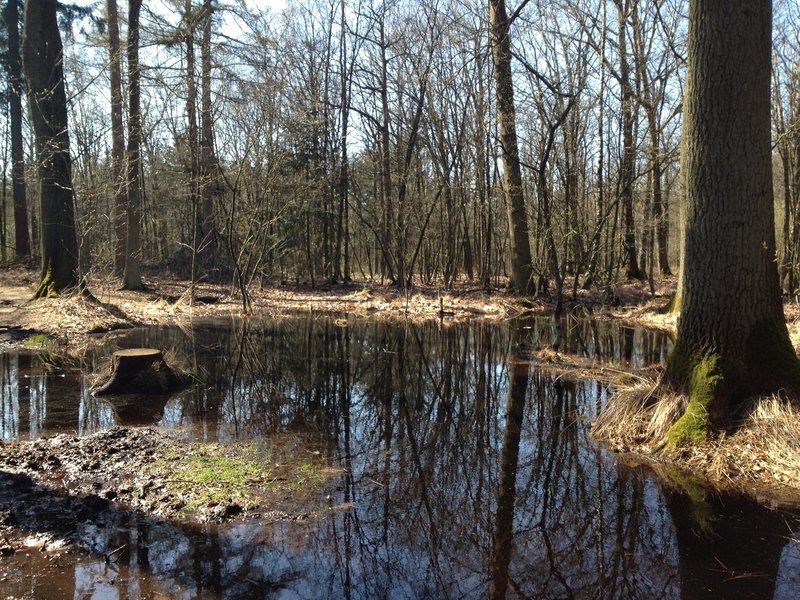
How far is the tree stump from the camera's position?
25.4ft

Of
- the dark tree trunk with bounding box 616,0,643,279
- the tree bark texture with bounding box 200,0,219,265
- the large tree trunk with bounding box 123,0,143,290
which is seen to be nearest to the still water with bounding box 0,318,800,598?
the dark tree trunk with bounding box 616,0,643,279

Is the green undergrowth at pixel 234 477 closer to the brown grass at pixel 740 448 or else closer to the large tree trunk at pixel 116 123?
the brown grass at pixel 740 448

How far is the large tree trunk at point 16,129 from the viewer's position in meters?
23.2

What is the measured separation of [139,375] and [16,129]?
2158 centimetres

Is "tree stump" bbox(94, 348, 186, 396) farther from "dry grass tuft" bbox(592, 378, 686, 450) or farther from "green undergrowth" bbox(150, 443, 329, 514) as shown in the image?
"dry grass tuft" bbox(592, 378, 686, 450)

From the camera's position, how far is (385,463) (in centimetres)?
535

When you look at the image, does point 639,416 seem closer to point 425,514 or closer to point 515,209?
point 425,514

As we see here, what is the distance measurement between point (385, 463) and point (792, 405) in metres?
3.68

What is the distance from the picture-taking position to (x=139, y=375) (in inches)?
310

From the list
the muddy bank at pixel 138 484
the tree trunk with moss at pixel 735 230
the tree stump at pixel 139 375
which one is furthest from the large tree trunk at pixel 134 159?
the tree trunk with moss at pixel 735 230

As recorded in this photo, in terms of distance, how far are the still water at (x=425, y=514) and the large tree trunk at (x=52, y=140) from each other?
5.73 m

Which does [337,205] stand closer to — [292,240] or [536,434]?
[292,240]

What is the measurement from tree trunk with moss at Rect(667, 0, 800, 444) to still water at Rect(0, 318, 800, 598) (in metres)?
1.24

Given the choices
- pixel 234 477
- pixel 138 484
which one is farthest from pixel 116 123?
pixel 234 477
